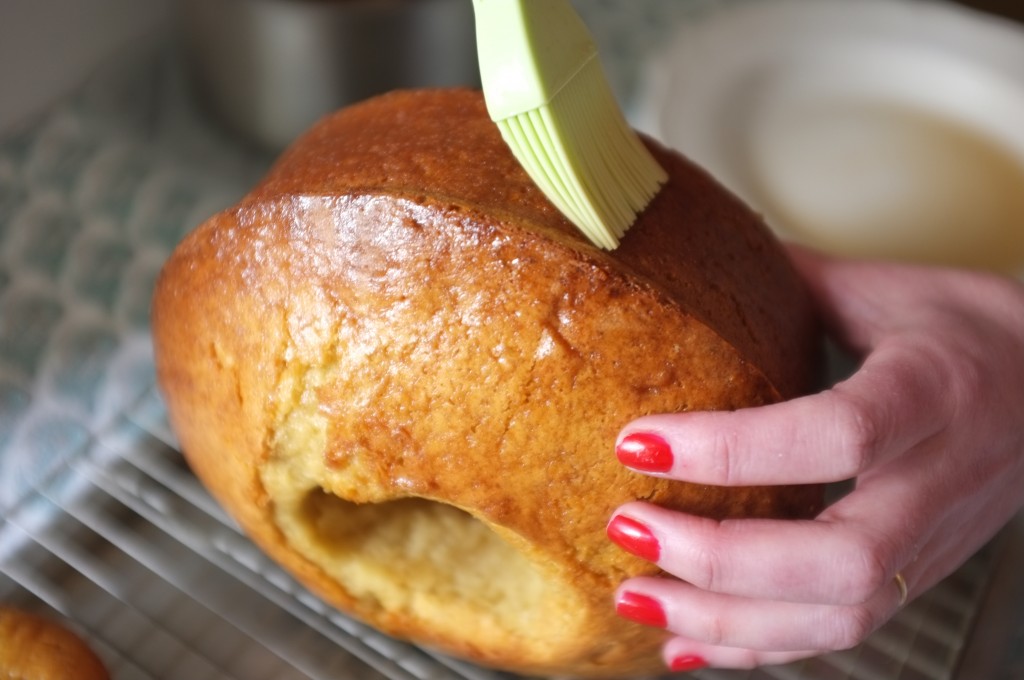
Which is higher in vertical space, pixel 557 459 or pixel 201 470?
pixel 557 459

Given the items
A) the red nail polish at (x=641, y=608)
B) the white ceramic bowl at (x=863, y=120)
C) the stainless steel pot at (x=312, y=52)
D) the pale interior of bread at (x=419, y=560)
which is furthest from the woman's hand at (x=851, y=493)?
the stainless steel pot at (x=312, y=52)

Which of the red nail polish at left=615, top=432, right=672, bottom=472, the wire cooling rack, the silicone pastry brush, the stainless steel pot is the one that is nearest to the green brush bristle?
the silicone pastry brush

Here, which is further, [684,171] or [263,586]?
[263,586]

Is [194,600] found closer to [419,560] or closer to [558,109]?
[419,560]

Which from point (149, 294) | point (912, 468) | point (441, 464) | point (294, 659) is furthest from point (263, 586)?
point (912, 468)

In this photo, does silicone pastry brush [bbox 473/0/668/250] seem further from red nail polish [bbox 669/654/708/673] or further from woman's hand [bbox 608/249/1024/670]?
red nail polish [bbox 669/654/708/673]

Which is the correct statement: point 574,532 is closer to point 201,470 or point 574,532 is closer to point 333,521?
point 333,521

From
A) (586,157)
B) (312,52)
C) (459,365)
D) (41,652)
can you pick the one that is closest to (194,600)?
(41,652)
